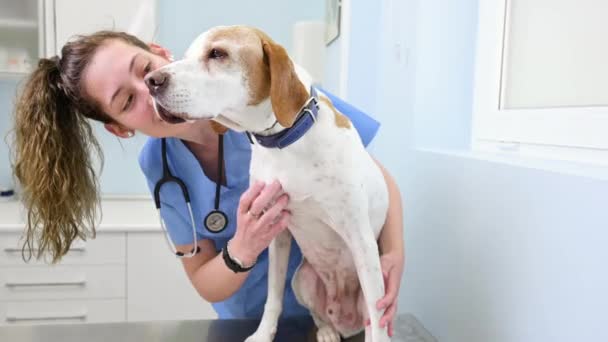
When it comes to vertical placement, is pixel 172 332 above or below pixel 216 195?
below

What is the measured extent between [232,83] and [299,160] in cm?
16

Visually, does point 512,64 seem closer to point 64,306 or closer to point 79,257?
point 79,257

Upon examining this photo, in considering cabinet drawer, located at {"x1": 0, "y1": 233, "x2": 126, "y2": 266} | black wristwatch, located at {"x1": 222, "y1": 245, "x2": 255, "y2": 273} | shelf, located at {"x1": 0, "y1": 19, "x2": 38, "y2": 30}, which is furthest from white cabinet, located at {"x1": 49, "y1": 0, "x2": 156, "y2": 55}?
black wristwatch, located at {"x1": 222, "y1": 245, "x2": 255, "y2": 273}

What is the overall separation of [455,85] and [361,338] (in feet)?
2.25

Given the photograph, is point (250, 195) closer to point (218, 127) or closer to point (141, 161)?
point (218, 127)

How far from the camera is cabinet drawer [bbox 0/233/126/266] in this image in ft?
6.59

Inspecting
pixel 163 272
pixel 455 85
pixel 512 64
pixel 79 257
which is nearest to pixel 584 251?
pixel 512 64

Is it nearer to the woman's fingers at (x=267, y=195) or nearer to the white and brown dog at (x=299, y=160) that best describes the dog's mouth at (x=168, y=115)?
the white and brown dog at (x=299, y=160)

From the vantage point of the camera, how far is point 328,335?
3.48ft

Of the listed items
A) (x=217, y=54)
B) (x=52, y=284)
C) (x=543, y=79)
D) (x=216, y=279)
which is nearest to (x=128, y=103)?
(x=217, y=54)

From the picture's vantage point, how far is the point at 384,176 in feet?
3.54

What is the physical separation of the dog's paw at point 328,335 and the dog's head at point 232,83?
49 centimetres

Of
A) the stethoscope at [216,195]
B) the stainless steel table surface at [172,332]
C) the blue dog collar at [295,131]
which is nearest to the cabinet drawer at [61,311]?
the stainless steel table surface at [172,332]

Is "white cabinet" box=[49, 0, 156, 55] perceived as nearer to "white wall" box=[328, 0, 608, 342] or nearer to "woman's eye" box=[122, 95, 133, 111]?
"white wall" box=[328, 0, 608, 342]
